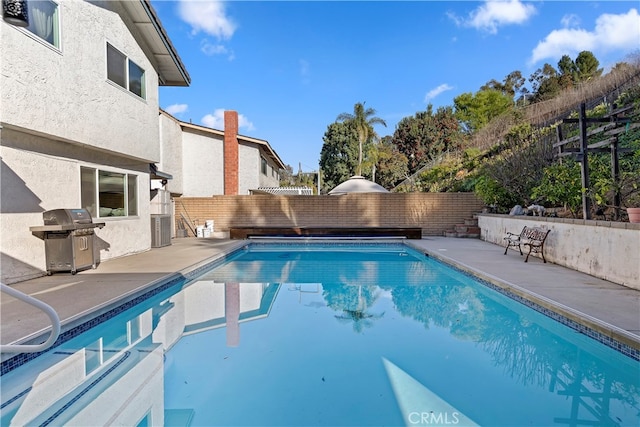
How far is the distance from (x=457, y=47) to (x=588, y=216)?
31.1 ft

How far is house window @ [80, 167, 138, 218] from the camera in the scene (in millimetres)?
7594

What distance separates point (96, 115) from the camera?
7.06m

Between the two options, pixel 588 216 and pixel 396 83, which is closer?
pixel 588 216

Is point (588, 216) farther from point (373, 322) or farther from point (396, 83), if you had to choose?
point (396, 83)

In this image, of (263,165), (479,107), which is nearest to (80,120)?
(263,165)

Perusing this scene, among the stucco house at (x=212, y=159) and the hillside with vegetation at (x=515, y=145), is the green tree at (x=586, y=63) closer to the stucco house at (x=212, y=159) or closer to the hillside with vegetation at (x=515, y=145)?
the hillside with vegetation at (x=515, y=145)

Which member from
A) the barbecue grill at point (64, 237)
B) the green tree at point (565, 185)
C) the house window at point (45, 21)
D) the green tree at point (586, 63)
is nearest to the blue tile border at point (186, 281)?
the barbecue grill at point (64, 237)

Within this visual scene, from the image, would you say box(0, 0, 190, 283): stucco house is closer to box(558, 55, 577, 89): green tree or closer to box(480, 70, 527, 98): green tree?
box(558, 55, 577, 89): green tree

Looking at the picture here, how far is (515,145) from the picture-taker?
1238cm

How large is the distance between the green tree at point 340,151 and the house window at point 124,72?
941 inches

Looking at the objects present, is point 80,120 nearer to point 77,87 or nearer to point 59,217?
point 77,87

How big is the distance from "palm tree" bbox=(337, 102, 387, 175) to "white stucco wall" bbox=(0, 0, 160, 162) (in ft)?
77.9

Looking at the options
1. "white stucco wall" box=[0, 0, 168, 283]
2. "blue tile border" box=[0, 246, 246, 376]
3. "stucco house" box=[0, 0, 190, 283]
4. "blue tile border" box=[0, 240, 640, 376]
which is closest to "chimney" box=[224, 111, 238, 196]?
"stucco house" box=[0, 0, 190, 283]

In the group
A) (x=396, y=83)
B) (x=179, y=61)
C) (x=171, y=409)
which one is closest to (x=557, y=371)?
(x=171, y=409)
